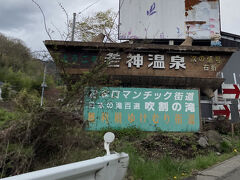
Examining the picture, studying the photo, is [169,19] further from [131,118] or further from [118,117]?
[118,117]

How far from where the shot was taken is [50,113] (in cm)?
320

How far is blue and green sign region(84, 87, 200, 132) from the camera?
6.78m

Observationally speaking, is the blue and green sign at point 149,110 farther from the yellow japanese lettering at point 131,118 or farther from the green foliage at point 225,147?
the green foliage at point 225,147

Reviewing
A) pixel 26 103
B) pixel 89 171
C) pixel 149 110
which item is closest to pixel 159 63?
pixel 149 110

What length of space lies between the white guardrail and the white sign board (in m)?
7.03

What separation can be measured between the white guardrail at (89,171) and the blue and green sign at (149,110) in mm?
4157

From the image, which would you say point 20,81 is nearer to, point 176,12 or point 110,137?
point 176,12

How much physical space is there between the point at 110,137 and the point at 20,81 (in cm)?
3579

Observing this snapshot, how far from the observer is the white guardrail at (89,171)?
5.37 feet

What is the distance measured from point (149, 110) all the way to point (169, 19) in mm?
4379

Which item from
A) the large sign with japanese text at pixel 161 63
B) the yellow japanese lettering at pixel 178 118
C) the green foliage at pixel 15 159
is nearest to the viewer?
the green foliage at pixel 15 159

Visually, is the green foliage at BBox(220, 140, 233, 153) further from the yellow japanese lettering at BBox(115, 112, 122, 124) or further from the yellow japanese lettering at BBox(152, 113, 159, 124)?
the yellow japanese lettering at BBox(115, 112, 122, 124)

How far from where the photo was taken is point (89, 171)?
206cm

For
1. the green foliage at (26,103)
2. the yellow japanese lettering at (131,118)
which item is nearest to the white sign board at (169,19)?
the yellow japanese lettering at (131,118)
